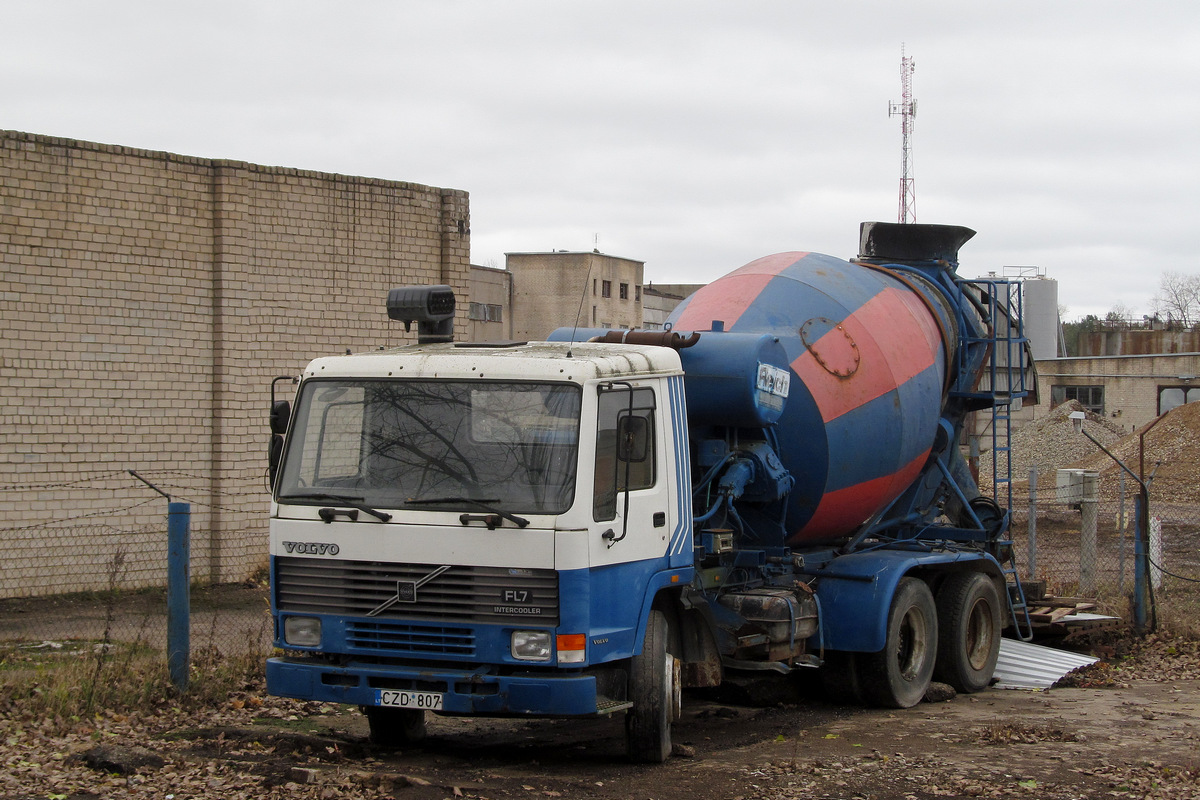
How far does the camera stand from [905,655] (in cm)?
1088

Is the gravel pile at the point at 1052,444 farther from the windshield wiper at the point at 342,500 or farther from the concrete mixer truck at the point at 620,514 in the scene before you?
the windshield wiper at the point at 342,500

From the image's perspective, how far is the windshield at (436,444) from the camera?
7.41m

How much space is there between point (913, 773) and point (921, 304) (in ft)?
17.1

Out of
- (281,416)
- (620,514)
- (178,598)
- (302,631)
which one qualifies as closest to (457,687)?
(302,631)

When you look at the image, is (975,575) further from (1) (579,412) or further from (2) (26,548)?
(2) (26,548)

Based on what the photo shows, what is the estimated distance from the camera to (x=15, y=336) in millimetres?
14156

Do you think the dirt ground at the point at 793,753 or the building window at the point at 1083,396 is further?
the building window at the point at 1083,396

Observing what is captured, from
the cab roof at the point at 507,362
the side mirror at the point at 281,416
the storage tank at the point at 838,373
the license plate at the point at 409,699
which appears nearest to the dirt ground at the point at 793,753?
the license plate at the point at 409,699

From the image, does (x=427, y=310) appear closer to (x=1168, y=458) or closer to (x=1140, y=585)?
(x=1140, y=585)

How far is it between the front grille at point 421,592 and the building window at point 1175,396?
44.7 metres

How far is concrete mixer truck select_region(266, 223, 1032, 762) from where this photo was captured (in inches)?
289

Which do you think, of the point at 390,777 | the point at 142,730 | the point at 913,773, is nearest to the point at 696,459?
the point at 913,773

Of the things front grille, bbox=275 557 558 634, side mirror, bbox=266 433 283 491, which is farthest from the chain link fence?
side mirror, bbox=266 433 283 491

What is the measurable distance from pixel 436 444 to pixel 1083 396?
1900 inches
